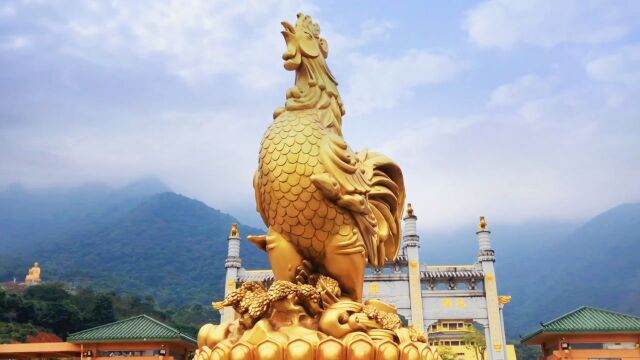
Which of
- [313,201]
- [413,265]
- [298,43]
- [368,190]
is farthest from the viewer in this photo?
[413,265]

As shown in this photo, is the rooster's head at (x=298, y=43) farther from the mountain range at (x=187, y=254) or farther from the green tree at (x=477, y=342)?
the mountain range at (x=187, y=254)

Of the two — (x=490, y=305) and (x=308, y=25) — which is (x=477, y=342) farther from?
(x=308, y=25)

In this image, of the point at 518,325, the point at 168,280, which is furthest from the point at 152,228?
the point at 518,325

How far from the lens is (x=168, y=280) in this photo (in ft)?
174

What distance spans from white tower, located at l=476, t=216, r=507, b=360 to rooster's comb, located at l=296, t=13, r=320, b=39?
34.4ft

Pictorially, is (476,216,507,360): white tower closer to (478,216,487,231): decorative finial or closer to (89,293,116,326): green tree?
(478,216,487,231): decorative finial

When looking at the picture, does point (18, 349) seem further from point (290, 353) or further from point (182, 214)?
point (182, 214)

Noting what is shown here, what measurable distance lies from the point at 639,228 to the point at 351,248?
89.3 m

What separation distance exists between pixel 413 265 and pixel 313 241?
421 inches

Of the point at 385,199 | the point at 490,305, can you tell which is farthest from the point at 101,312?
the point at 385,199

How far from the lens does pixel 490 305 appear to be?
546 inches

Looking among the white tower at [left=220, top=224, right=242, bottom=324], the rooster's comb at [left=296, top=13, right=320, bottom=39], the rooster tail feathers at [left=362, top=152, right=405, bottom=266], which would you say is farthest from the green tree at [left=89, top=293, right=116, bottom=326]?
the rooster's comb at [left=296, top=13, right=320, bottom=39]

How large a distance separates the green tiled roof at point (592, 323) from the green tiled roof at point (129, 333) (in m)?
8.09

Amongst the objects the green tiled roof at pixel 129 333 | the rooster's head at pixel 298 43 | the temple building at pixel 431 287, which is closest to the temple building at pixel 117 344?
the green tiled roof at pixel 129 333
